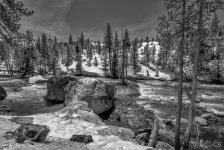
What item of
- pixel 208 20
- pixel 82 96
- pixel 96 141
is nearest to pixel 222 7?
pixel 208 20

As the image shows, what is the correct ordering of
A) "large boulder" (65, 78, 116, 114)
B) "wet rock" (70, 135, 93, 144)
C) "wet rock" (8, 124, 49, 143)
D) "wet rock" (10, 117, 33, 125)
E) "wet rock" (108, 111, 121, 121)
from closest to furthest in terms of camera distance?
"wet rock" (8, 124, 49, 143) → "wet rock" (70, 135, 93, 144) → "wet rock" (10, 117, 33, 125) → "wet rock" (108, 111, 121, 121) → "large boulder" (65, 78, 116, 114)

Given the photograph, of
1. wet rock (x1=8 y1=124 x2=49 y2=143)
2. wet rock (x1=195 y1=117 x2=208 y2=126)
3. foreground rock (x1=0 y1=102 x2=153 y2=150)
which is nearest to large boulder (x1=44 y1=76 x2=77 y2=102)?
foreground rock (x1=0 y1=102 x2=153 y2=150)

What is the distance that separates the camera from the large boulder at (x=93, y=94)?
55.7 ft

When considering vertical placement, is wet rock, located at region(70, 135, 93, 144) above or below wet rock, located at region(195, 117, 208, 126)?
above

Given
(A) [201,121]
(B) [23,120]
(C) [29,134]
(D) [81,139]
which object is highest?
(C) [29,134]

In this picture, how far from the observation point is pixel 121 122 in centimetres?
1595

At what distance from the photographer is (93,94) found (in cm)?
1745

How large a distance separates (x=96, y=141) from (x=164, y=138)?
20.5 feet

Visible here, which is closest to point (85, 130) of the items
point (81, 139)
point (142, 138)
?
point (81, 139)

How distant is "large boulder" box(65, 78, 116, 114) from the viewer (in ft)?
55.7

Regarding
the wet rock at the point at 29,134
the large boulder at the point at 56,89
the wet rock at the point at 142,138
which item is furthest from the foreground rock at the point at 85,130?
the large boulder at the point at 56,89

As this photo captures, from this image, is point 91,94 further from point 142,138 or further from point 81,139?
point 81,139

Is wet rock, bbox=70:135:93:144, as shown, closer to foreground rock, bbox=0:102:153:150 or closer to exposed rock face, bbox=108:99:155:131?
foreground rock, bbox=0:102:153:150

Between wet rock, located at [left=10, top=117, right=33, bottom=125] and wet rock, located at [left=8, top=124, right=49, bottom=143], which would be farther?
wet rock, located at [left=10, top=117, right=33, bottom=125]
